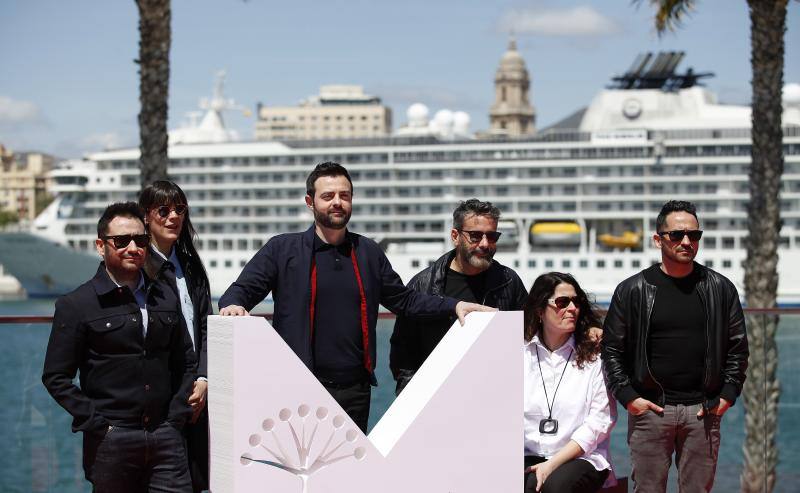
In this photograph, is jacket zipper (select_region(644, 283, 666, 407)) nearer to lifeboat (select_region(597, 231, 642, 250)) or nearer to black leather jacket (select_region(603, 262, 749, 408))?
black leather jacket (select_region(603, 262, 749, 408))

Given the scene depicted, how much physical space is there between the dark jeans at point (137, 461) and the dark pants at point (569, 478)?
1.31 metres

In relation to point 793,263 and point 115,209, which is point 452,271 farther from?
point 793,263

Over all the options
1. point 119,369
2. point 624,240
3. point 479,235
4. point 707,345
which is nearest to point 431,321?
point 479,235

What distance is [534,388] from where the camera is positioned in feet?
14.0

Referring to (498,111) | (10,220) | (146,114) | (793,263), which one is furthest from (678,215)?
(498,111)

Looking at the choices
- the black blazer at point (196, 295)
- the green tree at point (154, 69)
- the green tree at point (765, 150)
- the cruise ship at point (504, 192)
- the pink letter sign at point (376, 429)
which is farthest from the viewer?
the cruise ship at point (504, 192)

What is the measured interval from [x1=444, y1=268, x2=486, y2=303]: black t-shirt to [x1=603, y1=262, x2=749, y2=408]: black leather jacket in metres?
0.52

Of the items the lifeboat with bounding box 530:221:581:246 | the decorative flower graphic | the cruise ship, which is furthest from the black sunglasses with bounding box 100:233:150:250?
the lifeboat with bounding box 530:221:581:246

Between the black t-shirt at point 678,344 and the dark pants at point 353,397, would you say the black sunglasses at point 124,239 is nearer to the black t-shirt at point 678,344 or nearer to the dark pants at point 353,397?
the dark pants at point 353,397

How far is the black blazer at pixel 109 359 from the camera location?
3.62 m

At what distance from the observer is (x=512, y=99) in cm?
12612

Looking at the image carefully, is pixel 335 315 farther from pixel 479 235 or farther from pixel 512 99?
pixel 512 99

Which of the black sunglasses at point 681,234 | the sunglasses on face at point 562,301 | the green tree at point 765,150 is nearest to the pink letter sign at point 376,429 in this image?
the sunglasses on face at point 562,301

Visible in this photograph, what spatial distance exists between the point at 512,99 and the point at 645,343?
12367cm
